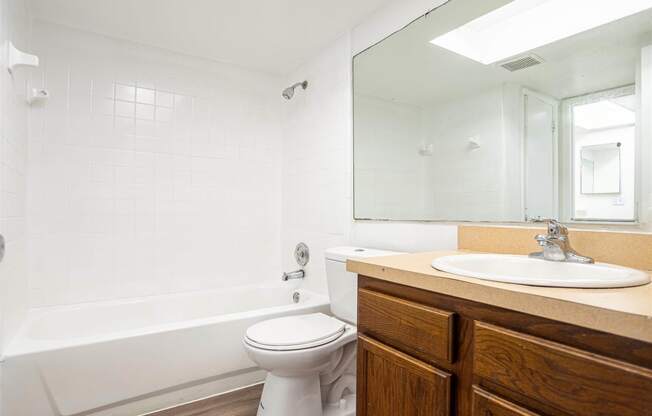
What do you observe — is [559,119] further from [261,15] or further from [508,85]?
[261,15]

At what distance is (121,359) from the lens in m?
1.60

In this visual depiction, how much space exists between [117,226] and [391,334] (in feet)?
6.62

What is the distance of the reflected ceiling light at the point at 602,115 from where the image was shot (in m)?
1.08

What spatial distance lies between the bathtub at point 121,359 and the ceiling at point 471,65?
1380 millimetres

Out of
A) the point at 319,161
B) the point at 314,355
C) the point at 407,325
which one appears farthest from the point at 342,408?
the point at 319,161

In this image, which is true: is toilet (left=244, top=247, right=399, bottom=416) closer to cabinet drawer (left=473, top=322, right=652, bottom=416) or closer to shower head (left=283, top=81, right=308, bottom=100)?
cabinet drawer (left=473, top=322, right=652, bottom=416)

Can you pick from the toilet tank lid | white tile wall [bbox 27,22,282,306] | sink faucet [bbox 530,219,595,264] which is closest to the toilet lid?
the toilet tank lid

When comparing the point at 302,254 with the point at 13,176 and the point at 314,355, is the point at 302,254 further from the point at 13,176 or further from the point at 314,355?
the point at 13,176

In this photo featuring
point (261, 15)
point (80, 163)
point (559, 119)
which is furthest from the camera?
point (80, 163)

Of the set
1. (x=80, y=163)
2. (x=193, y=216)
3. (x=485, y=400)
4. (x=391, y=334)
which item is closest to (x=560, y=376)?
(x=485, y=400)

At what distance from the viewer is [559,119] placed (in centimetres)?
122

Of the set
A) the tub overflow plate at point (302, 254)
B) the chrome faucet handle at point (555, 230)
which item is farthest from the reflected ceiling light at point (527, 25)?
the tub overflow plate at point (302, 254)

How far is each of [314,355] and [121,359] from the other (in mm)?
903

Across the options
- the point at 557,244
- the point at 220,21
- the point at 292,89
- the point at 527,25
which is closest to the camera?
the point at 557,244
